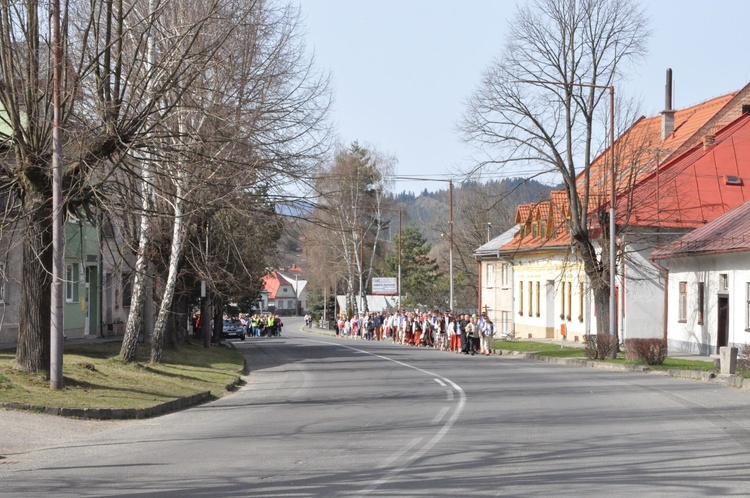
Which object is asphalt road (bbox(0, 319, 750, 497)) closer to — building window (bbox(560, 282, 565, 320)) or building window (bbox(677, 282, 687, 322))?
Answer: building window (bbox(677, 282, 687, 322))

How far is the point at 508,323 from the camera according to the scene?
61000mm

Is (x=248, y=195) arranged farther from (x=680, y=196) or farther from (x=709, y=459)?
(x=680, y=196)

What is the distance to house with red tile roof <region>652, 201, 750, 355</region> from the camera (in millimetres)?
33031

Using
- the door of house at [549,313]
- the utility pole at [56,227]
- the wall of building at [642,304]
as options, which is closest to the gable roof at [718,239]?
the wall of building at [642,304]

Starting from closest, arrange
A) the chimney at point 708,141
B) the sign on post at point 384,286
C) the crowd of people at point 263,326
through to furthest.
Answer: the chimney at point 708,141
the crowd of people at point 263,326
the sign on post at point 384,286

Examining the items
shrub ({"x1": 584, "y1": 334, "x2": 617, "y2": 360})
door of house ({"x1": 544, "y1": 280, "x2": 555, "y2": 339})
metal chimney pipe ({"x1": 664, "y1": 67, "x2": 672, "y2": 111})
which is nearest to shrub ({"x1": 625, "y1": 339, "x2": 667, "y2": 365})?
shrub ({"x1": 584, "y1": 334, "x2": 617, "y2": 360})

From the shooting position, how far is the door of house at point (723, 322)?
3447 cm

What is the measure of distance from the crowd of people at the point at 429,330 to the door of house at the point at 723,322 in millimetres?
9989

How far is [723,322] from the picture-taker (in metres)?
34.7

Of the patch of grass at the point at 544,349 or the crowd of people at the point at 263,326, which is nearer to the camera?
the patch of grass at the point at 544,349

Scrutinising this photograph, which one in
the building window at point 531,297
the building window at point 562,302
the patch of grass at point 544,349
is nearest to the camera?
the patch of grass at point 544,349

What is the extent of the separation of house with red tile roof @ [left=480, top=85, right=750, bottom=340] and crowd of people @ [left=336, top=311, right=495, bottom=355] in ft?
14.5

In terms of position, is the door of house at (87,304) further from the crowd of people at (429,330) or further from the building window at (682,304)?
the building window at (682,304)

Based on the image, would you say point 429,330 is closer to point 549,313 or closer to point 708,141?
point 549,313
